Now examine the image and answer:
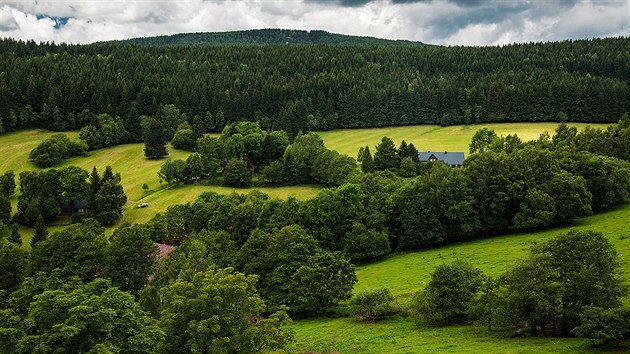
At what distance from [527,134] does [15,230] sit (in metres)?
126

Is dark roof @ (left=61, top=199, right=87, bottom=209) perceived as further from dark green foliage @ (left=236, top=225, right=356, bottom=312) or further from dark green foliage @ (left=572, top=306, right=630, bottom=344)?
dark green foliage @ (left=572, top=306, right=630, bottom=344)

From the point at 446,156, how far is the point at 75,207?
81416 mm

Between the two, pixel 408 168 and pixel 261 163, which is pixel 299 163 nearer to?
pixel 261 163

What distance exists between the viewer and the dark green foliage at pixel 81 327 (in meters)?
26.2

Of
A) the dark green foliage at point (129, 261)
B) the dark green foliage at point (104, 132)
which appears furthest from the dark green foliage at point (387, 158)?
the dark green foliage at point (104, 132)

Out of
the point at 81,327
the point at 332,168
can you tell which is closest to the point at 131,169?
the point at 332,168

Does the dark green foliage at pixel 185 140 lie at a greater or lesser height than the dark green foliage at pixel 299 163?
greater

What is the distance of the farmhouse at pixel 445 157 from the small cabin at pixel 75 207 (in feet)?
240

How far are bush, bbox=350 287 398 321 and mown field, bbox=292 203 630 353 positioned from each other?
44.5 inches

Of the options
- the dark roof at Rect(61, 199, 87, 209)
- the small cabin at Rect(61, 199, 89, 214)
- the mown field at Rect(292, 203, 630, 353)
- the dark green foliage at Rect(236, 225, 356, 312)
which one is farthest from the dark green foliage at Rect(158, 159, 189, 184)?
the mown field at Rect(292, 203, 630, 353)

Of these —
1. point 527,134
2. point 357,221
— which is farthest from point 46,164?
point 527,134

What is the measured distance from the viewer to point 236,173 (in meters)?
119

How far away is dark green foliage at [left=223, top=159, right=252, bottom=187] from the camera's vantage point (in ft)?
390

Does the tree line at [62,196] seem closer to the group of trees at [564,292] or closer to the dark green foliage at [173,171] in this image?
the dark green foliage at [173,171]
